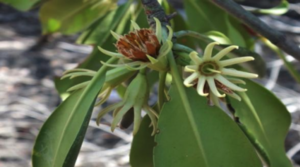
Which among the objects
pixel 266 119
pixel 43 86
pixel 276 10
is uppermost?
pixel 276 10

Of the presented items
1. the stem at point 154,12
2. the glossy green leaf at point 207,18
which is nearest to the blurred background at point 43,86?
the glossy green leaf at point 207,18

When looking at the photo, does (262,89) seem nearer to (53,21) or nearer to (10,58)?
(53,21)

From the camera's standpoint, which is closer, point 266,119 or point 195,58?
point 195,58

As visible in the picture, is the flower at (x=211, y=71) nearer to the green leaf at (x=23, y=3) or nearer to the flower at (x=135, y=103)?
the flower at (x=135, y=103)

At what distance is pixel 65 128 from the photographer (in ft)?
2.81

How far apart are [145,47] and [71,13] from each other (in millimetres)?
624

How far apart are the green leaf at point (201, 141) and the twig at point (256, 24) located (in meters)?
0.20

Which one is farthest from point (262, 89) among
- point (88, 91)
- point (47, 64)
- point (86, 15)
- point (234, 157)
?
point (47, 64)

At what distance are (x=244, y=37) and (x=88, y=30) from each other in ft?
1.48

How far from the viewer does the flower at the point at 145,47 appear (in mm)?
785

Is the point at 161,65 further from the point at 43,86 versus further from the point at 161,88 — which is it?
the point at 43,86

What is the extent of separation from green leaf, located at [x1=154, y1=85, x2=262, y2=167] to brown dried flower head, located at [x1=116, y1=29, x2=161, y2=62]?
0.32ft

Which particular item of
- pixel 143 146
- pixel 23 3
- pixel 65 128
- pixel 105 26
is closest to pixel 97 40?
pixel 105 26

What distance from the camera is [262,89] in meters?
1.04
